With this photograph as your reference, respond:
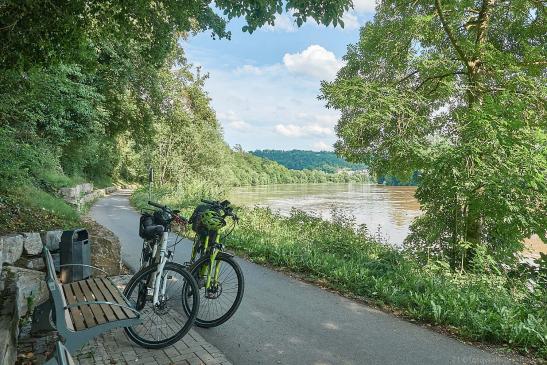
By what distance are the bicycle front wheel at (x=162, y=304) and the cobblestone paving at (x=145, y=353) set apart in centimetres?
11

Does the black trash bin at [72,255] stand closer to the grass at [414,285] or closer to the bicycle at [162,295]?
the bicycle at [162,295]

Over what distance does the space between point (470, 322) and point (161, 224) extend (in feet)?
12.3

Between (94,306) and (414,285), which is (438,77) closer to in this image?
(414,285)

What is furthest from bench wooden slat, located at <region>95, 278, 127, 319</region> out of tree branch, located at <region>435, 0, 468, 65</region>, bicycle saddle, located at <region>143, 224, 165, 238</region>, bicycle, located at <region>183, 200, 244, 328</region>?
tree branch, located at <region>435, 0, 468, 65</region>

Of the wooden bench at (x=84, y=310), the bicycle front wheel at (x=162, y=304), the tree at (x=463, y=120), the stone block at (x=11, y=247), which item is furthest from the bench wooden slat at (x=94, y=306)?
the tree at (x=463, y=120)

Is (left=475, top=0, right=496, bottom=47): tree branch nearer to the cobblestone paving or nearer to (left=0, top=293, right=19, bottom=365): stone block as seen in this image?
the cobblestone paving

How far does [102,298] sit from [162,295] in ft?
2.05

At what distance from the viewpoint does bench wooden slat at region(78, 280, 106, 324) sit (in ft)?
10.8

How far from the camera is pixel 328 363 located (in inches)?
149

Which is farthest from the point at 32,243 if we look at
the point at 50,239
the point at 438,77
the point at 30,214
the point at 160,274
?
the point at 438,77

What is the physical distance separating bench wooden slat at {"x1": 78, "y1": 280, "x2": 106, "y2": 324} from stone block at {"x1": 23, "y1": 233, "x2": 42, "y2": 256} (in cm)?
224

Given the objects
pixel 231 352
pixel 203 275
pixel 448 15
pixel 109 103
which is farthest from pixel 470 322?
pixel 109 103

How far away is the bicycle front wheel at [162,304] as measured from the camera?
4.00 metres

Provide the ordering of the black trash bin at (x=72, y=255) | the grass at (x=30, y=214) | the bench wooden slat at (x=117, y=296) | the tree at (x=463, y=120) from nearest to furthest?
the bench wooden slat at (x=117, y=296)
the black trash bin at (x=72, y=255)
the grass at (x=30, y=214)
the tree at (x=463, y=120)
